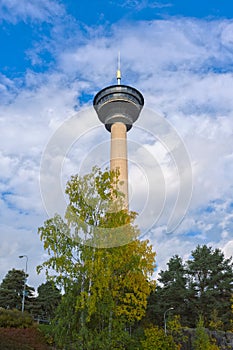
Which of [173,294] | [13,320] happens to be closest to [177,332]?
[173,294]

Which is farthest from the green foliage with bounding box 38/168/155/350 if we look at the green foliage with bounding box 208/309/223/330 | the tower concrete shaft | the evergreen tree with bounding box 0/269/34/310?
the tower concrete shaft

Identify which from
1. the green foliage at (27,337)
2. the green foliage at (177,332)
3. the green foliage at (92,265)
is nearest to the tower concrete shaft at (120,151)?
the green foliage at (177,332)

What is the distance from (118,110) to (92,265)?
62.5 m

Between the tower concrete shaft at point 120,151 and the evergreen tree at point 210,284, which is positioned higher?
the tower concrete shaft at point 120,151

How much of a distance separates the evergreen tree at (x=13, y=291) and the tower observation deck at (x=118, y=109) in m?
30.6

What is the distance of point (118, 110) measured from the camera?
75.8 metres

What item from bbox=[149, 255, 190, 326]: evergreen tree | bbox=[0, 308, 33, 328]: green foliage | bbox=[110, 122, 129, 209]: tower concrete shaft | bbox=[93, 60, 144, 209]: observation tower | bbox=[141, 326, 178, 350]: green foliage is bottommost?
bbox=[141, 326, 178, 350]: green foliage

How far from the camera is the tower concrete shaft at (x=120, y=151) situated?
6738 cm

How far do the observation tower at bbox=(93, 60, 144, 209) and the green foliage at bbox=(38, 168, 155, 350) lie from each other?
2065 inches

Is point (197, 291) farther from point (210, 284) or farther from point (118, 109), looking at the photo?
point (118, 109)

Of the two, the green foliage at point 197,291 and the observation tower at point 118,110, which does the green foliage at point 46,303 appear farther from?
the observation tower at point 118,110

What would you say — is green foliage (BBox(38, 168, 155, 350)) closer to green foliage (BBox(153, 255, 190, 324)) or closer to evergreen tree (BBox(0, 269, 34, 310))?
green foliage (BBox(153, 255, 190, 324))

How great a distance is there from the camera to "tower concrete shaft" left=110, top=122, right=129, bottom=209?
67.4 meters

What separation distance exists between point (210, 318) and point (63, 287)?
2902cm
